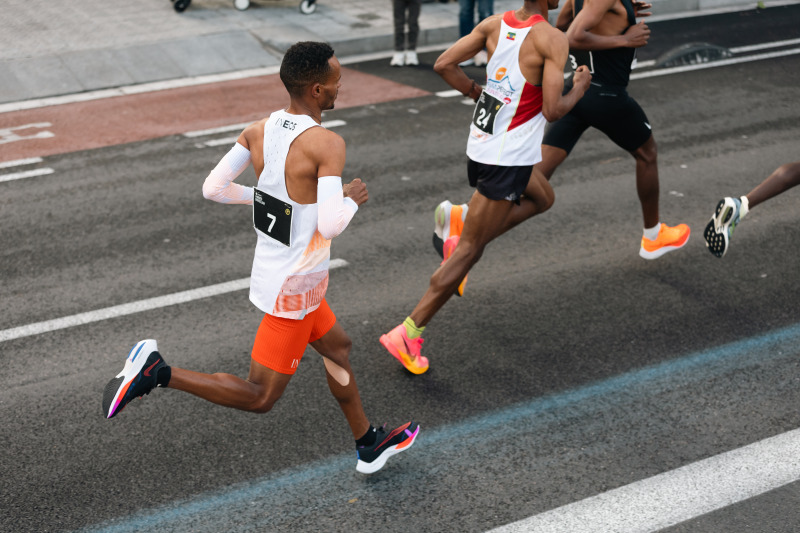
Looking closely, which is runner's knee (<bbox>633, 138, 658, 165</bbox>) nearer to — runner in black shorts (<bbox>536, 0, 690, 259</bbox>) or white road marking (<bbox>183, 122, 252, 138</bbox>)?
runner in black shorts (<bbox>536, 0, 690, 259</bbox>)

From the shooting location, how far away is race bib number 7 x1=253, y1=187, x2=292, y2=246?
3760 mm

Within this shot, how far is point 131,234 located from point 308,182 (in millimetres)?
3971

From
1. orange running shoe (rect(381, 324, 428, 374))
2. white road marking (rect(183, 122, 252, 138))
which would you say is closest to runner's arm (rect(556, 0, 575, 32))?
orange running shoe (rect(381, 324, 428, 374))

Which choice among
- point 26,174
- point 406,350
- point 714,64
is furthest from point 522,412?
point 714,64

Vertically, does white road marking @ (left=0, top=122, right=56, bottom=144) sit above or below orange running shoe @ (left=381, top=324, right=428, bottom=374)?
below

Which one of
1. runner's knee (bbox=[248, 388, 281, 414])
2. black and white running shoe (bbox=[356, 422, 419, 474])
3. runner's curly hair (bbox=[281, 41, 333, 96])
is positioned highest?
runner's curly hair (bbox=[281, 41, 333, 96])

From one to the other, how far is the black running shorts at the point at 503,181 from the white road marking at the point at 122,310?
1.98m

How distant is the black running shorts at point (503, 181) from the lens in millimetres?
5129

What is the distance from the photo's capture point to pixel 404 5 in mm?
12562

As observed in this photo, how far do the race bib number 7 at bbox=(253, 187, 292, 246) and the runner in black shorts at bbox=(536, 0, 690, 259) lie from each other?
269 cm

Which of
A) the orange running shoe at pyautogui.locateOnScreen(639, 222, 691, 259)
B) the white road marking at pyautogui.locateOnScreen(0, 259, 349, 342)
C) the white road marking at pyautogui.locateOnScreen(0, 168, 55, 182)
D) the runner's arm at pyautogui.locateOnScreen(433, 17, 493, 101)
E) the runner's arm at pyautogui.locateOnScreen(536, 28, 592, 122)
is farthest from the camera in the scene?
the white road marking at pyautogui.locateOnScreen(0, 168, 55, 182)

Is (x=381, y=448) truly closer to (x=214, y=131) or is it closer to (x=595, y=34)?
(x=595, y=34)

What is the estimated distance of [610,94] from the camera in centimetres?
607

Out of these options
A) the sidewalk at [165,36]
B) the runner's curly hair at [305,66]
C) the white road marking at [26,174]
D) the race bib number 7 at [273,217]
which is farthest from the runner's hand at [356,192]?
the sidewalk at [165,36]
